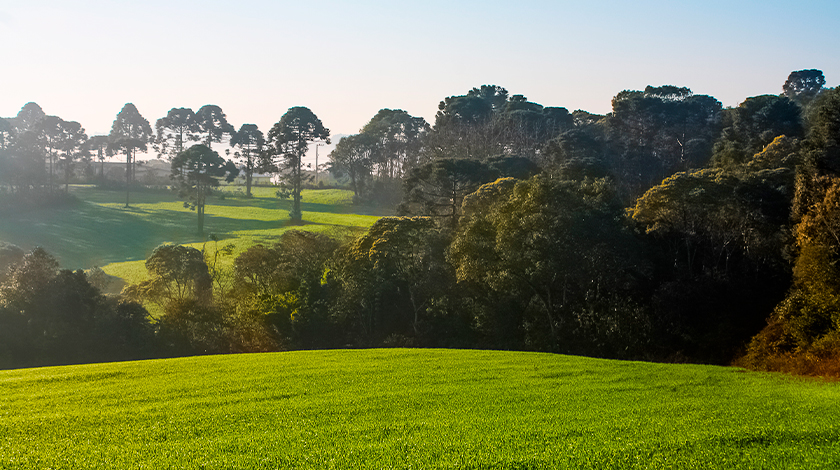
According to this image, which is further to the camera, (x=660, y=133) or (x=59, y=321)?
(x=660, y=133)

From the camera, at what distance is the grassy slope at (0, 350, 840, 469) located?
9.22 metres

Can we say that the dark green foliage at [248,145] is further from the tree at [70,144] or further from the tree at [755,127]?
the tree at [755,127]

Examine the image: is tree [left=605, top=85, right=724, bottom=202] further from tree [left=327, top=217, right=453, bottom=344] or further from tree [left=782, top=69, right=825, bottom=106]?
tree [left=782, top=69, right=825, bottom=106]

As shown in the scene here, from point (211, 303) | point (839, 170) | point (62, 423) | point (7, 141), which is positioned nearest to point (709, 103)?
point (839, 170)

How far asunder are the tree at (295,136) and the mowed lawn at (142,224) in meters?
6.80

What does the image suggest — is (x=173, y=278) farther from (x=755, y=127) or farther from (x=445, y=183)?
(x=755, y=127)

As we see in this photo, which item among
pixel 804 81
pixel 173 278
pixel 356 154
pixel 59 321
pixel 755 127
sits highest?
pixel 804 81

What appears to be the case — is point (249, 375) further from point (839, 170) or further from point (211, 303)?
point (839, 170)

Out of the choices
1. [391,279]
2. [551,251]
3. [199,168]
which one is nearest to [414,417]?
[551,251]

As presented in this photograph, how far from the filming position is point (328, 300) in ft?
117

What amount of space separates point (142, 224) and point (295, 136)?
72.0 feet

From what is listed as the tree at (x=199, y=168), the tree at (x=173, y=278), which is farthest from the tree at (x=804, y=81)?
the tree at (x=173, y=278)

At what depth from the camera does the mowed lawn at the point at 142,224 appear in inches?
2284

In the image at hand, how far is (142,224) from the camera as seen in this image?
70.6 meters
